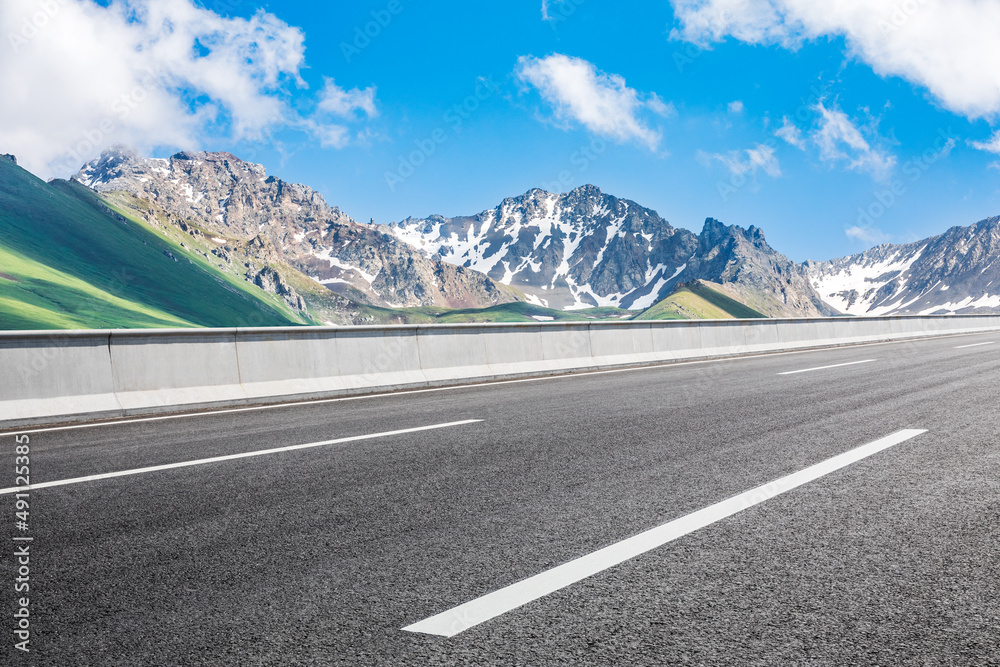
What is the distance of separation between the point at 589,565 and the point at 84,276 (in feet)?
619

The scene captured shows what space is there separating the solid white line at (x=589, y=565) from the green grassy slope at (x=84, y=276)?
130 m

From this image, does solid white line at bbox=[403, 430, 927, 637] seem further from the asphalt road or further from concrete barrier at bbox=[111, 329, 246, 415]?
concrete barrier at bbox=[111, 329, 246, 415]

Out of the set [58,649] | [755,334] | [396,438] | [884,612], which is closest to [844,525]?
[884,612]

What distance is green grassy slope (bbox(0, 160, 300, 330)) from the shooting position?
130250 mm

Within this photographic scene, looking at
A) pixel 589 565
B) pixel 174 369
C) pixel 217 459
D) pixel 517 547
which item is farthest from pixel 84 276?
pixel 589 565

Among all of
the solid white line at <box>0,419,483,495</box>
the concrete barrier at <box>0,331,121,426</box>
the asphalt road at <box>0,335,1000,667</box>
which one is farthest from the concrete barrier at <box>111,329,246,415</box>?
the solid white line at <box>0,419,483,495</box>

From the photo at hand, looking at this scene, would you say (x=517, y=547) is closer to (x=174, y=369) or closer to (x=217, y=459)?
(x=217, y=459)

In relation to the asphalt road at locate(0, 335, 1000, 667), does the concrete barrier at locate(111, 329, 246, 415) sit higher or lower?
higher

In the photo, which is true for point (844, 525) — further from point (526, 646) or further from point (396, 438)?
point (396, 438)

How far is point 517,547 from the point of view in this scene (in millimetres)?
3133

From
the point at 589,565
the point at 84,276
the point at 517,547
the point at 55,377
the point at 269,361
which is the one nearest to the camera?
the point at 589,565

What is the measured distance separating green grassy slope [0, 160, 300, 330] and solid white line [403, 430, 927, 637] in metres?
130

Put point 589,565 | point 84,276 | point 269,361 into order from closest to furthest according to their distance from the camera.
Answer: point 589,565, point 269,361, point 84,276

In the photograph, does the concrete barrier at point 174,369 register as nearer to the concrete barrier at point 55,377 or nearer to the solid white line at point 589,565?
the concrete barrier at point 55,377
